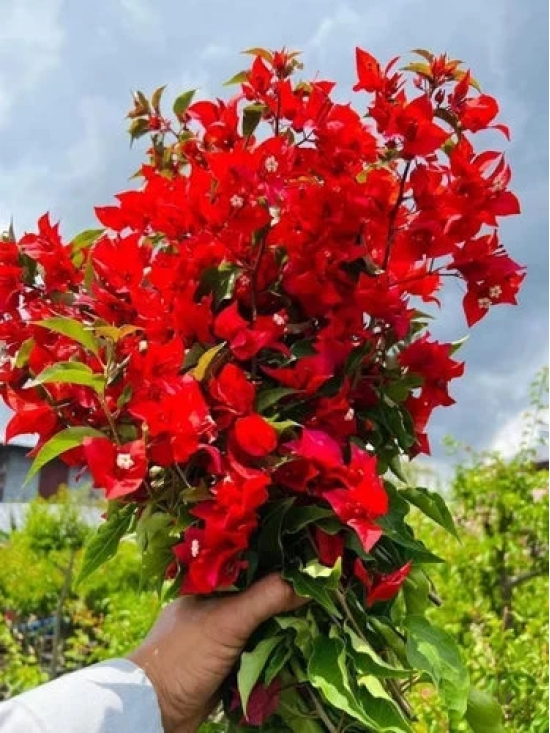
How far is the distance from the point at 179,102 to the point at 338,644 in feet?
2.76

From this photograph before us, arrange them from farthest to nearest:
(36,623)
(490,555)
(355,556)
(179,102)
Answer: (36,623), (490,555), (179,102), (355,556)

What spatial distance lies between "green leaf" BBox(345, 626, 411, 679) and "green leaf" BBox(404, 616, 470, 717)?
32mm

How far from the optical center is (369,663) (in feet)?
3.87

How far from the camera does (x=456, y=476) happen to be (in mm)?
3834

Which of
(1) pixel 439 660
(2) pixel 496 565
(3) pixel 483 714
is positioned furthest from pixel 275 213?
(2) pixel 496 565

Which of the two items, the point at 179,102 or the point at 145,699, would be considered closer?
the point at 145,699

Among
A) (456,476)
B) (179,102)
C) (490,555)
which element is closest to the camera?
(179,102)

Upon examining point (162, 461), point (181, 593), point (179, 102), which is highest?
point (179, 102)

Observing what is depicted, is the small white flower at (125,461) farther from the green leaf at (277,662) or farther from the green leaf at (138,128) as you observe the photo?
the green leaf at (138,128)

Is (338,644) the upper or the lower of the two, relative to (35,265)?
lower

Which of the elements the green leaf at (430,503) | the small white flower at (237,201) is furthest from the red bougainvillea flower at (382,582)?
the small white flower at (237,201)

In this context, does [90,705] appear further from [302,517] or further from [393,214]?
[393,214]

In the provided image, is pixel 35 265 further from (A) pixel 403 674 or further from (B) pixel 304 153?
(A) pixel 403 674

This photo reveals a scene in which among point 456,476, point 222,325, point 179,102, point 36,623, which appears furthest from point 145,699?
point 36,623
